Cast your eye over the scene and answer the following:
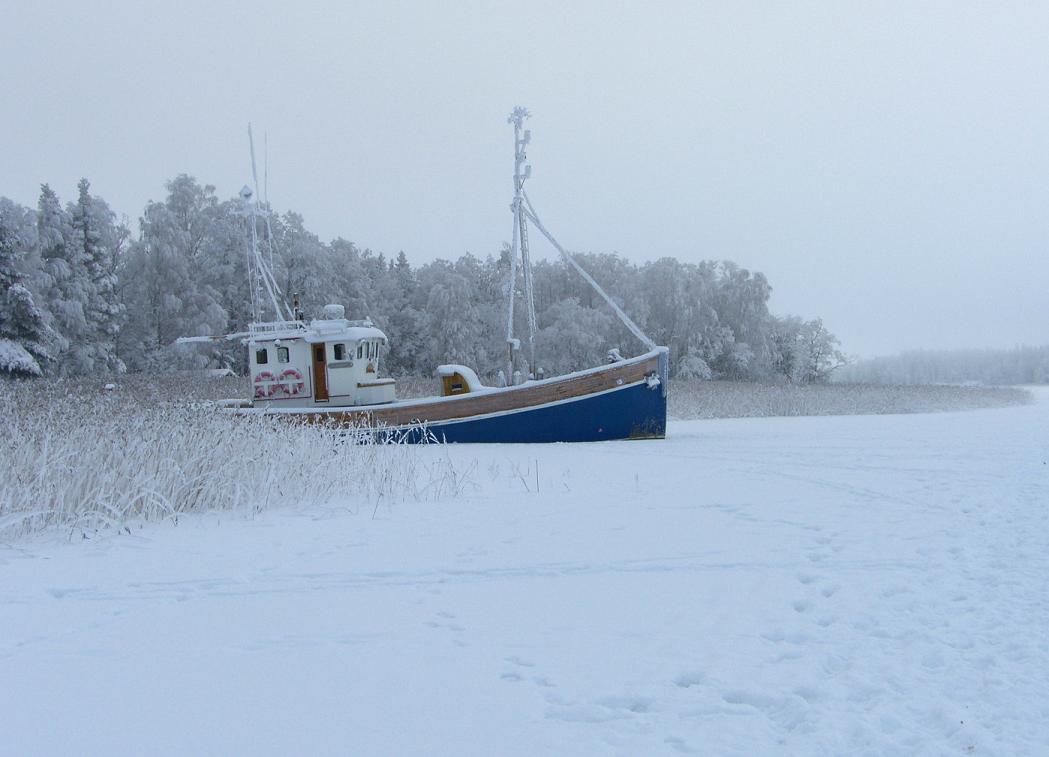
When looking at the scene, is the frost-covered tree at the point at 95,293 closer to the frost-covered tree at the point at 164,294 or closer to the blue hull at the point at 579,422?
the frost-covered tree at the point at 164,294

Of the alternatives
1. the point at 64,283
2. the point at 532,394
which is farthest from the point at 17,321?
the point at 532,394

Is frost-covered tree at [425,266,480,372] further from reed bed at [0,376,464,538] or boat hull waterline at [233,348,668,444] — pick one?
reed bed at [0,376,464,538]

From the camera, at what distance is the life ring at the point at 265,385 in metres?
15.4

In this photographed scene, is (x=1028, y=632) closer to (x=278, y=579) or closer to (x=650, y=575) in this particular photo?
(x=650, y=575)

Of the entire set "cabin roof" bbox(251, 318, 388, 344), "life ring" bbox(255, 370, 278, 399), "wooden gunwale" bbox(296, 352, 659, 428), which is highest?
"cabin roof" bbox(251, 318, 388, 344)

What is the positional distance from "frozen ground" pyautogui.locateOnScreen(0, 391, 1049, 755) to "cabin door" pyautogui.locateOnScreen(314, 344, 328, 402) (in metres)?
9.02

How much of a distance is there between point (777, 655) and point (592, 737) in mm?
1045

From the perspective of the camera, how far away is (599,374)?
46.3 feet

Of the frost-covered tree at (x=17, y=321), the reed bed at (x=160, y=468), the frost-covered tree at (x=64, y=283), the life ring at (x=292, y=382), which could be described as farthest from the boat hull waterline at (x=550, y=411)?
the frost-covered tree at (x=64, y=283)

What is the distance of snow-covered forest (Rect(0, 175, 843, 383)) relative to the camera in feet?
109

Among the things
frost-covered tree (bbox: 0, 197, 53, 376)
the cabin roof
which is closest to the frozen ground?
the cabin roof

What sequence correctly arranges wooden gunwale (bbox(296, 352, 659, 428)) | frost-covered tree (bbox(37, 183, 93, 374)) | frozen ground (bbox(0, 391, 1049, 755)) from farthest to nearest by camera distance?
frost-covered tree (bbox(37, 183, 93, 374))
wooden gunwale (bbox(296, 352, 659, 428))
frozen ground (bbox(0, 391, 1049, 755))

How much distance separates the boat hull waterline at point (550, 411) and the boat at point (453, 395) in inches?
0.7

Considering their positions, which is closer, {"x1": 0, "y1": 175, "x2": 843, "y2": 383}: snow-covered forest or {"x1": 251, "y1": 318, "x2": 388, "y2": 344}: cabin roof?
{"x1": 251, "y1": 318, "x2": 388, "y2": 344}: cabin roof
